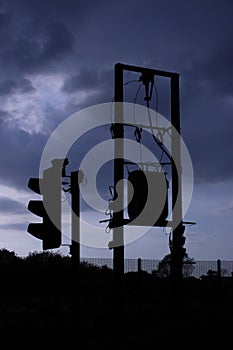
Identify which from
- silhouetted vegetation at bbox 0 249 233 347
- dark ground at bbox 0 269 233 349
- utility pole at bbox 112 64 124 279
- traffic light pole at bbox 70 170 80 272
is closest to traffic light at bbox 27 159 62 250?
traffic light pole at bbox 70 170 80 272

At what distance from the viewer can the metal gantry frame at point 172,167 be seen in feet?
40.3

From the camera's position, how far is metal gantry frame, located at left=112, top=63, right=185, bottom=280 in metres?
12.3

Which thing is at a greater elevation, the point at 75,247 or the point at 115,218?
the point at 115,218

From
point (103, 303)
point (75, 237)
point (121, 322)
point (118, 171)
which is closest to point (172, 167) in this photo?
point (118, 171)

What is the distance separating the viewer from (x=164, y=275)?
26266 millimetres

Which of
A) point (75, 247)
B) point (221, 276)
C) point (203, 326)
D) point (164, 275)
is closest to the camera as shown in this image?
point (75, 247)

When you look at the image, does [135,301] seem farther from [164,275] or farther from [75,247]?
[75,247]

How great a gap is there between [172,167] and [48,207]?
4.73m

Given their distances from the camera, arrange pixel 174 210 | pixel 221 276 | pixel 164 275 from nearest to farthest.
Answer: pixel 174 210 → pixel 221 276 → pixel 164 275

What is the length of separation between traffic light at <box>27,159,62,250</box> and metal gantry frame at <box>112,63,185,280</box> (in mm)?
2842

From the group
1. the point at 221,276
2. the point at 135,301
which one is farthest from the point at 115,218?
the point at 221,276

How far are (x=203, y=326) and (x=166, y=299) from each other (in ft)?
25.4

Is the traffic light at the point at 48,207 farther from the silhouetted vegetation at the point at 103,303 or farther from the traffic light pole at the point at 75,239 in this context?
the silhouetted vegetation at the point at 103,303

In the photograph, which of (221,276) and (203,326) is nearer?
(203,326)
